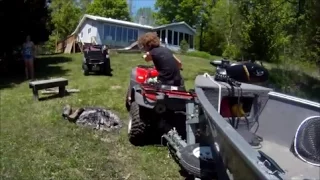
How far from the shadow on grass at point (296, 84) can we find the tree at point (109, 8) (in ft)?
133

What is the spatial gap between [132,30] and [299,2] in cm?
2322

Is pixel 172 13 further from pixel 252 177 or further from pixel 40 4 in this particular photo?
pixel 252 177

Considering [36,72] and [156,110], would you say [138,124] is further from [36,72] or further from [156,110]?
[36,72]

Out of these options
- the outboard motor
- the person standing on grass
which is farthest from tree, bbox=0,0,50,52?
the outboard motor

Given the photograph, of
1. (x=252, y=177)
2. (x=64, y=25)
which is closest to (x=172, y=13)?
(x=64, y=25)

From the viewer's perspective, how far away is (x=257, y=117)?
4887mm

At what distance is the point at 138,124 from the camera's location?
20.6ft

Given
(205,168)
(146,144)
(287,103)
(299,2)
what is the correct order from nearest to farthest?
(205,168), (287,103), (146,144), (299,2)

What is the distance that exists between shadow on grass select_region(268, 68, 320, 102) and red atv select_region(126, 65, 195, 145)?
312 inches

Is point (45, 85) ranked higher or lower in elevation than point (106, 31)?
lower

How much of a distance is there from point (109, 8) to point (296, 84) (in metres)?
44.3

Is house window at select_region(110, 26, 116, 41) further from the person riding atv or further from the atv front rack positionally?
the atv front rack

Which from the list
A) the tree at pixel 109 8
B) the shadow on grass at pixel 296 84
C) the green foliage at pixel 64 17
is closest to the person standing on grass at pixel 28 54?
the shadow on grass at pixel 296 84

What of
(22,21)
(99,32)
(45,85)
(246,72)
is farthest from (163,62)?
(99,32)
